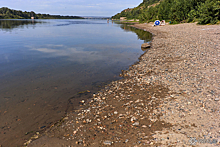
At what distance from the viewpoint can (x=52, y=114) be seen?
10031 millimetres

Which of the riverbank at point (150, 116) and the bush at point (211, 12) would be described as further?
the bush at point (211, 12)

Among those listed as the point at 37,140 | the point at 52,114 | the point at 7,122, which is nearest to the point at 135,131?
the point at 37,140

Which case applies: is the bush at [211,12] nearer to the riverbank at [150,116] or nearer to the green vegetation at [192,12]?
the green vegetation at [192,12]

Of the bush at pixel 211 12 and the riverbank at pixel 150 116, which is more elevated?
the bush at pixel 211 12

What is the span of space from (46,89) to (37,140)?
252 inches

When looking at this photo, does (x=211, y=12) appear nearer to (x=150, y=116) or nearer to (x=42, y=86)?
(x=150, y=116)

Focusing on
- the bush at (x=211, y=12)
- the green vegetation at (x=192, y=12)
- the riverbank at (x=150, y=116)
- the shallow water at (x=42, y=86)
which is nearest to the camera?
the riverbank at (x=150, y=116)

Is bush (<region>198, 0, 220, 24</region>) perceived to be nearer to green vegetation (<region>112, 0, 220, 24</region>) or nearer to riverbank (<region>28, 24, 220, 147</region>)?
green vegetation (<region>112, 0, 220, 24</region>)

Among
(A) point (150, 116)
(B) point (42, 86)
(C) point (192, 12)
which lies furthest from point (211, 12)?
(B) point (42, 86)

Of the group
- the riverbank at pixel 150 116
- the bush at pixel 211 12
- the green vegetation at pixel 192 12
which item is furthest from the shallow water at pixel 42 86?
the green vegetation at pixel 192 12

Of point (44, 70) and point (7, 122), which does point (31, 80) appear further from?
point (7, 122)

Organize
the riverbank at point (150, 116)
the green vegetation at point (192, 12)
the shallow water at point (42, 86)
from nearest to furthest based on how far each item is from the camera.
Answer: the riverbank at point (150, 116) → the shallow water at point (42, 86) → the green vegetation at point (192, 12)

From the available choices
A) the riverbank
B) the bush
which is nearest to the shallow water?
the riverbank

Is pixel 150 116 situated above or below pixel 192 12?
below
